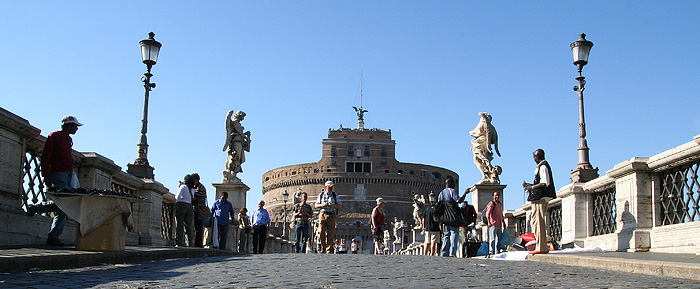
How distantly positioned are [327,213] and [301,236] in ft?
5.31

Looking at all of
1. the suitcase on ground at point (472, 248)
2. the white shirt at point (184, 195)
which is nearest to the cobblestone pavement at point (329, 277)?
the white shirt at point (184, 195)

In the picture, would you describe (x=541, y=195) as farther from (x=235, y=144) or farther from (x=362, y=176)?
(x=362, y=176)

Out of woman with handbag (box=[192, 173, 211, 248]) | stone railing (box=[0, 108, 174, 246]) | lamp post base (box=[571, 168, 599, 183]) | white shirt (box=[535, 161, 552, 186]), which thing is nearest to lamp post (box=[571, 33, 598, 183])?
lamp post base (box=[571, 168, 599, 183])

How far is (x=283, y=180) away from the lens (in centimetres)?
10962

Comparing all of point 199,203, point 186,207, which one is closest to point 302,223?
point 199,203

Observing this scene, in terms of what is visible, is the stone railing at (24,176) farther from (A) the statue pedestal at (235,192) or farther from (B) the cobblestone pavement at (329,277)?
(A) the statue pedestal at (235,192)

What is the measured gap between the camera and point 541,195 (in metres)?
9.95

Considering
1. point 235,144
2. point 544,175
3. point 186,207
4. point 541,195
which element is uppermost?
point 235,144

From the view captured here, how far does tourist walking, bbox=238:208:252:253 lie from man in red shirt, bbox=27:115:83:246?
8.90 metres

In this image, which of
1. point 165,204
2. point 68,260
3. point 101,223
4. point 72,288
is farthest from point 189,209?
point 72,288

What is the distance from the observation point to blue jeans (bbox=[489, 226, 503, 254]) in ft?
44.9

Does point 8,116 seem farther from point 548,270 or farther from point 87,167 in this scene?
point 548,270

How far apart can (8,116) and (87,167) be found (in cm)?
253

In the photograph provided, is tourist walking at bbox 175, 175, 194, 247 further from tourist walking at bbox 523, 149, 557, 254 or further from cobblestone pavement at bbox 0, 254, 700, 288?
tourist walking at bbox 523, 149, 557, 254
